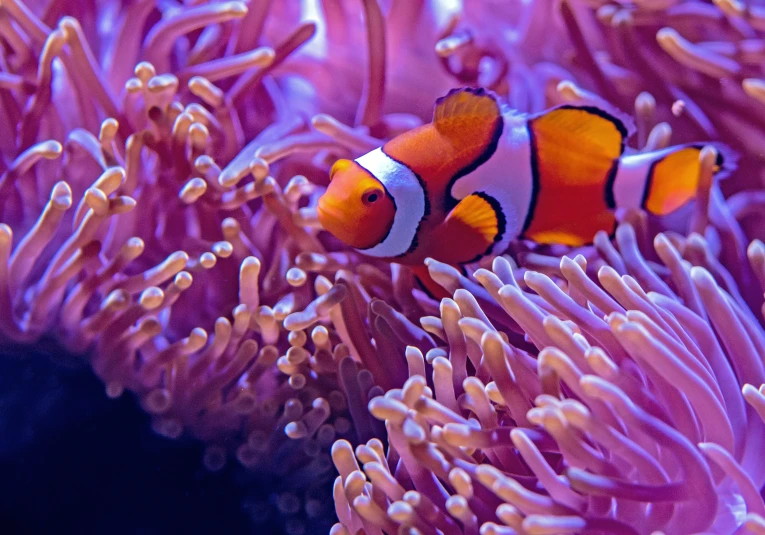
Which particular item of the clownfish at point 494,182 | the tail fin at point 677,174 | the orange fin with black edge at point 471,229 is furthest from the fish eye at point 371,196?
the tail fin at point 677,174

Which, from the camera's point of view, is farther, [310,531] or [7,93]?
[310,531]

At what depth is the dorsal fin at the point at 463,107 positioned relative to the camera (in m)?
0.96

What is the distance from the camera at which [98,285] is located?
0.96 meters

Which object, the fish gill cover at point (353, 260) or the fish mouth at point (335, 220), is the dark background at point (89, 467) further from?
the fish mouth at point (335, 220)

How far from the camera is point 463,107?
97cm

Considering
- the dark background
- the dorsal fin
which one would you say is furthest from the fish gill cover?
the dorsal fin

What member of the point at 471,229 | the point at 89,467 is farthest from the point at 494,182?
the point at 89,467

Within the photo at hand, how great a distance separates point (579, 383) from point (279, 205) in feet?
1.79

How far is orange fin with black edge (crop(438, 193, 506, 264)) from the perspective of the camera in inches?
37.4

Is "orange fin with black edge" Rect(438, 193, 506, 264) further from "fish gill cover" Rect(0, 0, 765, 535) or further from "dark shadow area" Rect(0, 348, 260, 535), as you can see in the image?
"dark shadow area" Rect(0, 348, 260, 535)

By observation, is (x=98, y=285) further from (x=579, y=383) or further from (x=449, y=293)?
(x=579, y=383)

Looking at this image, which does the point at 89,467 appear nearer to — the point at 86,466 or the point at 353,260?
the point at 86,466

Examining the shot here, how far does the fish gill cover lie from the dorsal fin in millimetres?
175

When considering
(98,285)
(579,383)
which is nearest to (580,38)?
(579,383)
